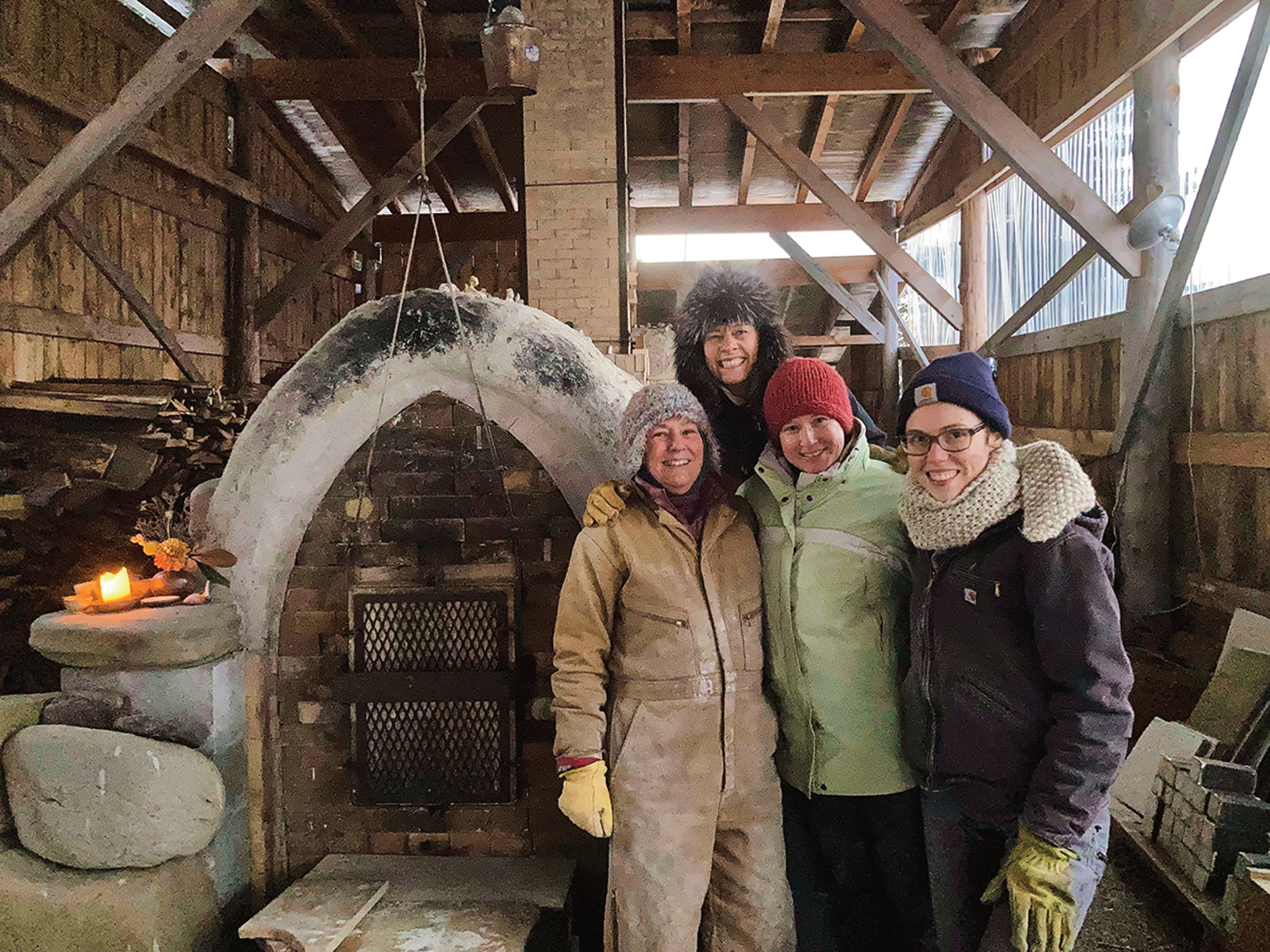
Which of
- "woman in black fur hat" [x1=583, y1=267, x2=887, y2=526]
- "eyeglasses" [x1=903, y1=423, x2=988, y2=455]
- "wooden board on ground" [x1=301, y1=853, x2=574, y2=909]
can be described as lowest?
"wooden board on ground" [x1=301, y1=853, x2=574, y2=909]

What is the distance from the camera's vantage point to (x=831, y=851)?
82.9 inches

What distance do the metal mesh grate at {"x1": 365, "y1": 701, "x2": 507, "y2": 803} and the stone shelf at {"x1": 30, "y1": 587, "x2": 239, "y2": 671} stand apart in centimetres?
57

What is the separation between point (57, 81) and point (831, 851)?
6596 mm

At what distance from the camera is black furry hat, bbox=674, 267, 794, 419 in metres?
2.55

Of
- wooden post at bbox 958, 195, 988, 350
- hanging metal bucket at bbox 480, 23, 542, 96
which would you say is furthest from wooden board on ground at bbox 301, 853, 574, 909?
wooden post at bbox 958, 195, 988, 350

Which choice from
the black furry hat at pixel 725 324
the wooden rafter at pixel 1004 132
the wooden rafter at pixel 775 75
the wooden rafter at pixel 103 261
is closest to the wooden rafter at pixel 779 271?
the wooden rafter at pixel 775 75

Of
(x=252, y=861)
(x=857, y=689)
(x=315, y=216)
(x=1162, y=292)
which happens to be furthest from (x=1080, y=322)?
(x=315, y=216)

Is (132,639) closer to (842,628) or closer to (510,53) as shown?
(842,628)

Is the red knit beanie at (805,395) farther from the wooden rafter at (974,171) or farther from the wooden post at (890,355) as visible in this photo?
the wooden post at (890,355)

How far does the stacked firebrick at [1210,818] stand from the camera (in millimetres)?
2699

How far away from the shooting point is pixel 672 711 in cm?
204

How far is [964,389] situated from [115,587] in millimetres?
2629

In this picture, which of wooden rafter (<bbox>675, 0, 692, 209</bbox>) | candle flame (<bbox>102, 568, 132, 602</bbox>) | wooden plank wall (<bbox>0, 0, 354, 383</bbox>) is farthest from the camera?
wooden rafter (<bbox>675, 0, 692, 209</bbox>)

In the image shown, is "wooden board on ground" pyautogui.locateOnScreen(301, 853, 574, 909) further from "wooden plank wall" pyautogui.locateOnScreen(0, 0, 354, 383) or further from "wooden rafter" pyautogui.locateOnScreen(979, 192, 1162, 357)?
"wooden rafter" pyautogui.locateOnScreen(979, 192, 1162, 357)
